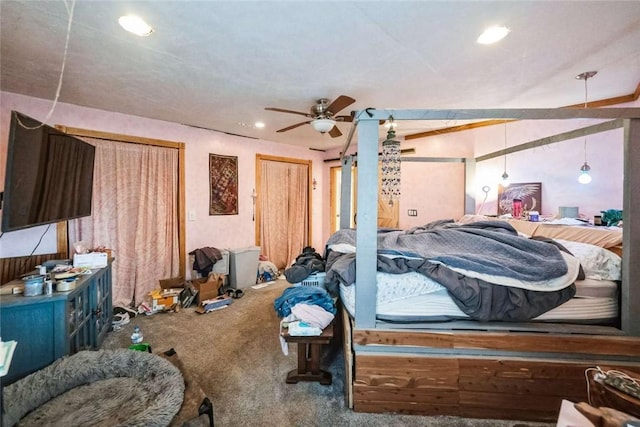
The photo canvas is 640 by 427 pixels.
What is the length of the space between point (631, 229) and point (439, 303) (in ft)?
3.65

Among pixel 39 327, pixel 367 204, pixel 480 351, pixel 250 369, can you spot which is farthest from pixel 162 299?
pixel 480 351

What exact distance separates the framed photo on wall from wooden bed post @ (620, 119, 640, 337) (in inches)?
68.6

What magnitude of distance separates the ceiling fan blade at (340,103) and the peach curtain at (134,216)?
2290mm

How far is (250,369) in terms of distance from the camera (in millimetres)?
2061

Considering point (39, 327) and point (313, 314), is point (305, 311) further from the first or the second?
point (39, 327)

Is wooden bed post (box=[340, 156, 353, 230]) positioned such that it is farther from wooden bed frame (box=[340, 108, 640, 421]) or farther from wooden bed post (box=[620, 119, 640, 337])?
wooden bed post (box=[620, 119, 640, 337])

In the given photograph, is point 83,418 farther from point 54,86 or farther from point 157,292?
point 54,86

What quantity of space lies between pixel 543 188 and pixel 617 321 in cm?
187

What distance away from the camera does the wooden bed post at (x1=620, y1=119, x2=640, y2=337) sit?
1500 millimetres

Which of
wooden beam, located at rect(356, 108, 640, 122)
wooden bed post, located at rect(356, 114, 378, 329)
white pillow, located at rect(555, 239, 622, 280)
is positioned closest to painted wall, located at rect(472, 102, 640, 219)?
white pillow, located at rect(555, 239, 622, 280)

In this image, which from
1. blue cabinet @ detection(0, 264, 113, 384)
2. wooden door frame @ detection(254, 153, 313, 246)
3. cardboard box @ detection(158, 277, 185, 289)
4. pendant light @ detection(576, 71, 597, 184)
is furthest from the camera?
wooden door frame @ detection(254, 153, 313, 246)

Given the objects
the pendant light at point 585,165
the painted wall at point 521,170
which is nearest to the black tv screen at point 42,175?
the painted wall at point 521,170

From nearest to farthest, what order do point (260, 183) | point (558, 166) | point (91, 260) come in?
1. point (91, 260)
2. point (558, 166)
3. point (260, 183)

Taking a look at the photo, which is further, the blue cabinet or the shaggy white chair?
the blue cabinet
